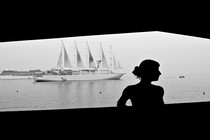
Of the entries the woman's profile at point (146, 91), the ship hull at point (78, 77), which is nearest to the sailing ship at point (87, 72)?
the ship hull at point (78, 77)

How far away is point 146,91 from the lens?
107 centimetres

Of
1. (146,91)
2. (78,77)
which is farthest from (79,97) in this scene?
(146,91)

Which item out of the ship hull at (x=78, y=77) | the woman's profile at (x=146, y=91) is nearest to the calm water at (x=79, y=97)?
the ship hull at (x=78, y=77)

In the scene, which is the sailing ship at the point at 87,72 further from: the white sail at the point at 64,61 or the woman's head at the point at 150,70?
the woman's head at the point at 150,70

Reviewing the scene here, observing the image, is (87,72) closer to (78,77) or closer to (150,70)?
(78,77)

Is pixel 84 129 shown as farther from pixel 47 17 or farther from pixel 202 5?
pixel 202 5

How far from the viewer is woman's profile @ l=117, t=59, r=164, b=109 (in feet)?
3.48

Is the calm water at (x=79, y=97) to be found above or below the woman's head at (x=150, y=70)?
below

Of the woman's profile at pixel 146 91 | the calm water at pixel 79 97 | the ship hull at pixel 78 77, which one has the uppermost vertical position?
the woman's profile at pixel 146 91

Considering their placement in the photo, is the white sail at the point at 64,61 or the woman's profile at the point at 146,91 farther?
the white sail at the point at 64,61

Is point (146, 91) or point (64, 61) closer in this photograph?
point (146, 91)

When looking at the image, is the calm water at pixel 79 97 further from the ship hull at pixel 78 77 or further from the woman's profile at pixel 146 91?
the woman's profile at pixel 146 91

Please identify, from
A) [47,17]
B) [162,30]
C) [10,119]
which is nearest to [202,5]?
[162,30]

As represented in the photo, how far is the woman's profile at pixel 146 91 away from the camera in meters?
1.06
